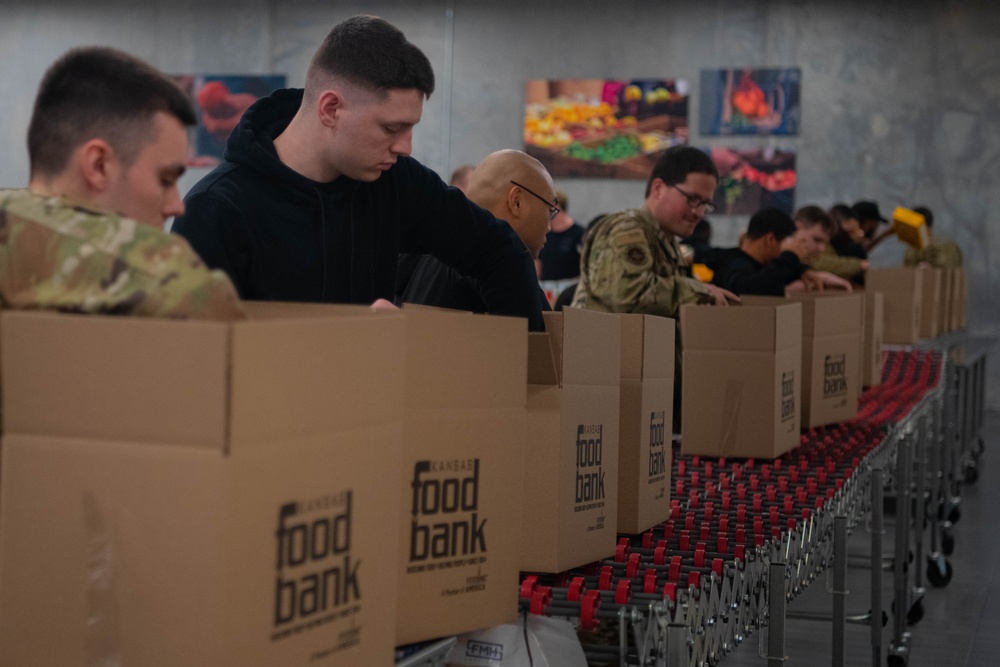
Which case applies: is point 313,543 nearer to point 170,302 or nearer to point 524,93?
point 170,302

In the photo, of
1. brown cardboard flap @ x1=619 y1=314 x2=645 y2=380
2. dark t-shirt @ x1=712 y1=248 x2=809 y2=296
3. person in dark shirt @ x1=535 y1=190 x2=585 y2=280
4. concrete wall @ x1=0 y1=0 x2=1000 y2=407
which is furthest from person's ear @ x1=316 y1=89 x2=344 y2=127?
concrete wall @ x1=0 y1=0 x2=1000 y2=407

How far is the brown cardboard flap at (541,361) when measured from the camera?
1619 millimetres

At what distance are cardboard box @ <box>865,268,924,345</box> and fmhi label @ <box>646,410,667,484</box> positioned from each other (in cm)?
394

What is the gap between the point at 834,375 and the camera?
3502 millimetres

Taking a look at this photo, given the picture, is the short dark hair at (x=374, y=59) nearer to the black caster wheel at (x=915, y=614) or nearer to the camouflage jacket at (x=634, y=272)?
the camouflage jacket at (x=634, y=272)

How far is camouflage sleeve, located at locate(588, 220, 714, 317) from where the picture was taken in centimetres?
356

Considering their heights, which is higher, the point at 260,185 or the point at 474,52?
the point at 474,52

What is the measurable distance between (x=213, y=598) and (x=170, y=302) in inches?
10.3

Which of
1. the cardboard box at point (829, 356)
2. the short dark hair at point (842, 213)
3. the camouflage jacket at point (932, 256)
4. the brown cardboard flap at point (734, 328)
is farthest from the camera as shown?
the camouflage jacket at point (932, 256)

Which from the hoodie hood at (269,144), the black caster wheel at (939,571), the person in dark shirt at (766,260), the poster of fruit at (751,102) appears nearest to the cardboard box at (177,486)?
the hoodie hood at (269,144)

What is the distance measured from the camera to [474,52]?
11.9 m

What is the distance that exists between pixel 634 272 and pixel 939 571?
7.87 ft

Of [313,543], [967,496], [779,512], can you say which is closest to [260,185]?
[313,543]

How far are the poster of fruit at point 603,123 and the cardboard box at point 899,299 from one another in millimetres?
5702
